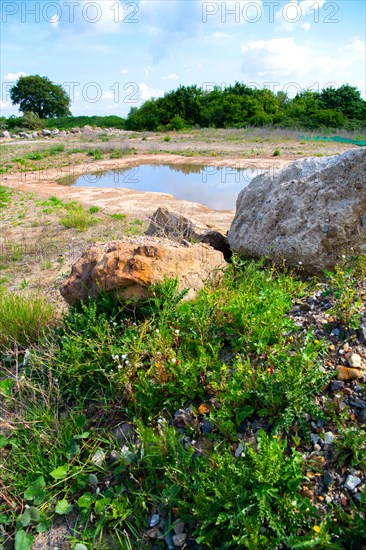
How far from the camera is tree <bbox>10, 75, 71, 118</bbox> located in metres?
59.5

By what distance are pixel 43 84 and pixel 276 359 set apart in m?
66.4

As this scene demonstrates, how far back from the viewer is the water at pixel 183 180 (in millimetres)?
13922

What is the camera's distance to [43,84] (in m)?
60.2

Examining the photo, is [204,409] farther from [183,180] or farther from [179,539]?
[183,180]

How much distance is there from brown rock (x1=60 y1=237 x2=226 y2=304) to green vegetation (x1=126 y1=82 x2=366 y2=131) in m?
31.8

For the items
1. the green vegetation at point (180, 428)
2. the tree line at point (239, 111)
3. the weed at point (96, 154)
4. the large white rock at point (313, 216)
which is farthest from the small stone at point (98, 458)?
the tree line at point (239, 111)

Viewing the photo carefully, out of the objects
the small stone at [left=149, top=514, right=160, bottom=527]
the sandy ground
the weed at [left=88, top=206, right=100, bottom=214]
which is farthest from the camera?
the weed at [left=88, top=206, right=100, bottom=214]

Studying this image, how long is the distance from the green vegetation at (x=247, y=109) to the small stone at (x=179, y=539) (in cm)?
3377

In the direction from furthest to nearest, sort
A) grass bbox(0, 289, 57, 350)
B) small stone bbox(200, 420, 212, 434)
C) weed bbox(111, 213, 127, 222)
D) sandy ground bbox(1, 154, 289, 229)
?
sandy ground bbox(1, 154, 289, 229) < weed bbox(111, 213, 127, 222) < grass bbox(0, 289, 57, 350) < small stone bbox(200, 420, 212, 434)

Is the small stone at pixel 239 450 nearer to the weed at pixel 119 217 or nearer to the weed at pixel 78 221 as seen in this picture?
the weed at pixel 78 221

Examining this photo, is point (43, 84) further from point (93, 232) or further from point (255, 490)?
point (255, 490)

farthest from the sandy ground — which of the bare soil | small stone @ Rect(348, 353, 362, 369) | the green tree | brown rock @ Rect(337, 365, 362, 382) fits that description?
the green tree

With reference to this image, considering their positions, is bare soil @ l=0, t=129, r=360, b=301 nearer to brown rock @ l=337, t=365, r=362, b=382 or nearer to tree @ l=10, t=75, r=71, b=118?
brown rock @ l=337, t=365, r=362, b=382

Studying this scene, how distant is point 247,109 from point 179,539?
42.6 meters
